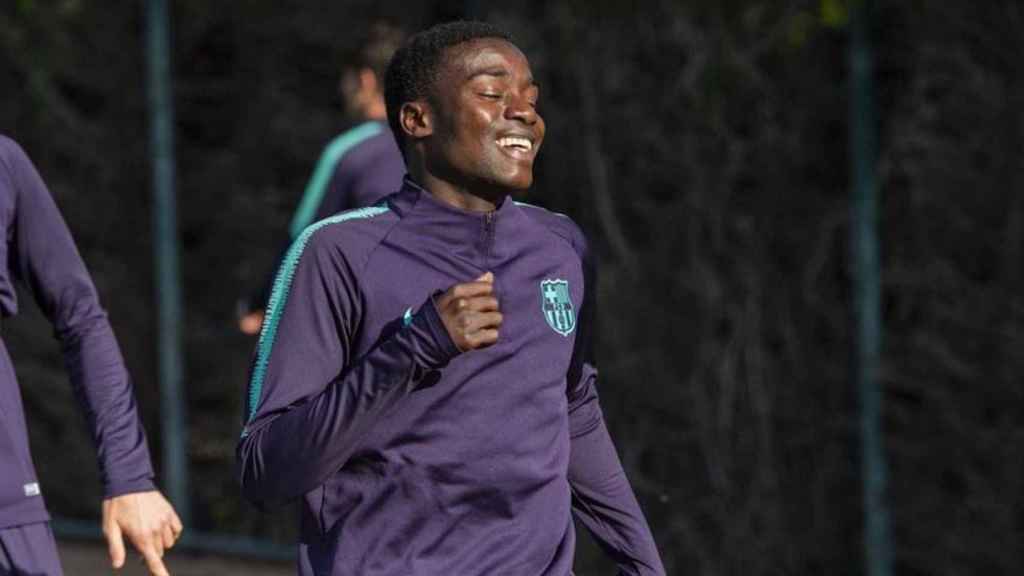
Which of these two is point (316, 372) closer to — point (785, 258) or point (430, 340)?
point (430, 340)

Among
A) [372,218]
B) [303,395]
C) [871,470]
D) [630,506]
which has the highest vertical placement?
[372,218]

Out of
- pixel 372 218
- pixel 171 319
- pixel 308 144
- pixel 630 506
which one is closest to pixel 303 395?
pixel 372 218

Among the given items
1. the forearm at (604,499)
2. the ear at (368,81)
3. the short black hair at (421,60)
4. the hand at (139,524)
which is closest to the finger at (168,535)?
the hand at (139,524)

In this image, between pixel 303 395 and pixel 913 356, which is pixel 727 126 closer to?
pixel 913 356

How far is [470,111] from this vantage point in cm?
396

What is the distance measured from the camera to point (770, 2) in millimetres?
7934

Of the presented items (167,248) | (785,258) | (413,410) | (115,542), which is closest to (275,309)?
(413,410)

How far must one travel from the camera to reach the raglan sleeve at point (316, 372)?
12.0 feet

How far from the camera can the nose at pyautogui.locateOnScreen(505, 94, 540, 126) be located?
13.0ft

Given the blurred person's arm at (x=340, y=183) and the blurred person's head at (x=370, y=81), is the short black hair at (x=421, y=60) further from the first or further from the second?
the blurred person's head at (x=370, y=81)

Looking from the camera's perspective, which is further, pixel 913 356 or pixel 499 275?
pixel 913 356

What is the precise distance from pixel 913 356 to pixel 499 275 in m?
3.94

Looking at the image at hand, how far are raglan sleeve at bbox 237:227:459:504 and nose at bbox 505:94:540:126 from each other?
13.8 inches

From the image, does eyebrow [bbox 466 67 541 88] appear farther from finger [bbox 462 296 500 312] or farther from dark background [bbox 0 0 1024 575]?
dark background [bbox 0 0 1024 575]
